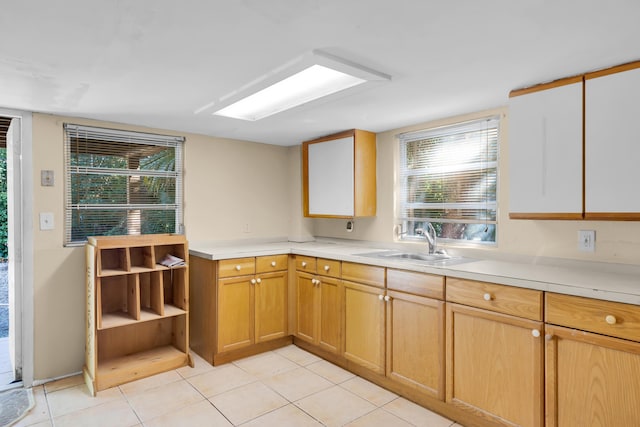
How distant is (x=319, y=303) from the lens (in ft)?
10.9

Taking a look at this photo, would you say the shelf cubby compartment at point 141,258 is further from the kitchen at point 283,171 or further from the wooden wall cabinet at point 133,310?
the kitchen at point 283,171

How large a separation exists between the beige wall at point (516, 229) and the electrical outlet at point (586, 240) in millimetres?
20

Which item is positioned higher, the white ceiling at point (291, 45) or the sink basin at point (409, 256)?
the white ceiling at point (291, 45)

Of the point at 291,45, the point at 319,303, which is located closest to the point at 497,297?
the point at 319,303

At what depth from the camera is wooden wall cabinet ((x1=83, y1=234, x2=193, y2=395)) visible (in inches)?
111

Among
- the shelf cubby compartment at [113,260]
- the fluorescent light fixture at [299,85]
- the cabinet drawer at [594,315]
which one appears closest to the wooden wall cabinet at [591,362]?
the cabinet drawer at [594,315]

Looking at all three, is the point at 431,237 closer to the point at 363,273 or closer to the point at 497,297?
the point at 363,273

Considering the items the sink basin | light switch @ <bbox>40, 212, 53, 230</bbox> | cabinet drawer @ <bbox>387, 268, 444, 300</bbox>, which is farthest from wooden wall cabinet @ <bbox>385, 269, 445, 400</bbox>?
light switch @ <bbox>40, 212, 53, 230</bbox>

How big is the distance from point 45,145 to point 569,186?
352 centimetres

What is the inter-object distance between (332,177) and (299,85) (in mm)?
1346

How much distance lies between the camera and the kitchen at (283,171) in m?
1.67

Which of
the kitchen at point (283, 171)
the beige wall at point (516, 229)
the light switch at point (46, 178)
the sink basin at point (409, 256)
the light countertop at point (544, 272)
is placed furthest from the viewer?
the sink basin at point (409, 256)

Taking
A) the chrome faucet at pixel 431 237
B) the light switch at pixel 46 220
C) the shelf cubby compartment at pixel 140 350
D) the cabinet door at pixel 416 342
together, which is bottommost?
the shelf cubby compartment at pixel 140 350

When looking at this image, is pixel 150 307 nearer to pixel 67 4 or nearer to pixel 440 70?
pixel 67 4
